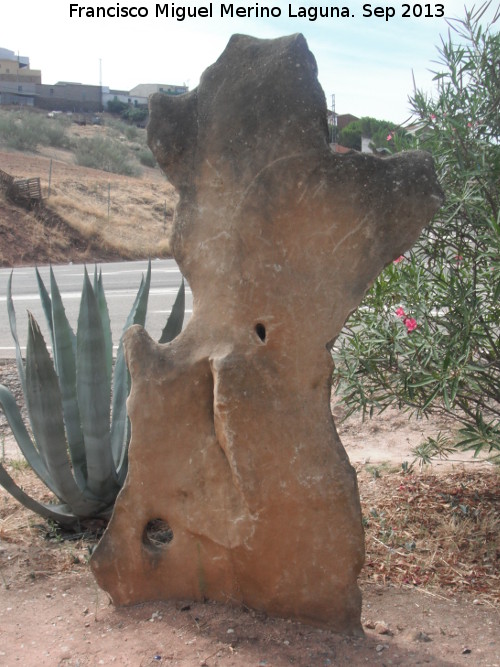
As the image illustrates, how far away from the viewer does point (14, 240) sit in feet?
63.3

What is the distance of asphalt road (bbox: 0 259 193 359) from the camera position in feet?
31.0

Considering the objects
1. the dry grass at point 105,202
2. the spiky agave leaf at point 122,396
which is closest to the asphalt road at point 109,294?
the dry grass at point 105,202

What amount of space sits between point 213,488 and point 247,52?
1621 millimetres

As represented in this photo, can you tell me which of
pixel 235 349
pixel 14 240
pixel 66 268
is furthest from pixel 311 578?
pixel 14 240

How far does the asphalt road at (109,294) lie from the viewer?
9.45 m

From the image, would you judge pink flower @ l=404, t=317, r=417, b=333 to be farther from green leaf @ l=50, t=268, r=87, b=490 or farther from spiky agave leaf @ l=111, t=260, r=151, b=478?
green leaf @ l=50, t=268, r=87, b=490

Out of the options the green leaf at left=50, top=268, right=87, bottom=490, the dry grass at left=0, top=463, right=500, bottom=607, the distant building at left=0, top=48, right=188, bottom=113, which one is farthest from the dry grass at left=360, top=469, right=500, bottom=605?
the distant building at left=0, top=48, right=188, bottom=113

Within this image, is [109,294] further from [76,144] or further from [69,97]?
[69,97]

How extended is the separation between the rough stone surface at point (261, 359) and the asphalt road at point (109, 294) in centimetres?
469

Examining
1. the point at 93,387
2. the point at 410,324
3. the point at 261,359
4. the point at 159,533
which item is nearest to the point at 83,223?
the point at 93,387

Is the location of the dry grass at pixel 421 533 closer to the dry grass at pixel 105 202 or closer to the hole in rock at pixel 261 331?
the hole in rock at pixel 261 331

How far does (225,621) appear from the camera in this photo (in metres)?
2.97

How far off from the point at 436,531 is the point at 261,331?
1.67m

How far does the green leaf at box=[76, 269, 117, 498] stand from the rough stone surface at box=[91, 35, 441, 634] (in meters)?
0.80
